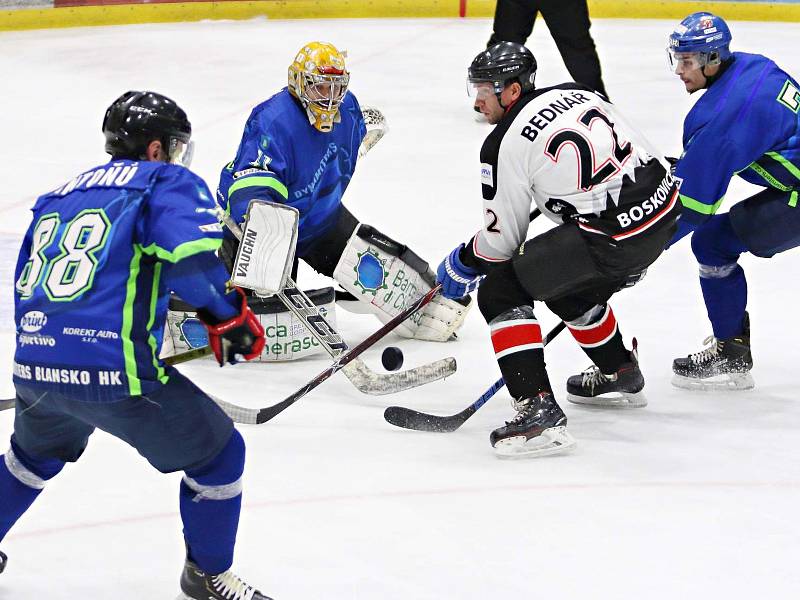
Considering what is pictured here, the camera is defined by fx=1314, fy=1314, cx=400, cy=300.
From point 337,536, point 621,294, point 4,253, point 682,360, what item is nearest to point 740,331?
point 682,360

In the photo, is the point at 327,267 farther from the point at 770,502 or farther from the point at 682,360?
the point at 770,502

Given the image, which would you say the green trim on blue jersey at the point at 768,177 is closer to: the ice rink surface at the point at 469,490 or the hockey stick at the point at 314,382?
the ice rink surface at the point at 469,490

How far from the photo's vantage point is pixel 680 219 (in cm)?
329

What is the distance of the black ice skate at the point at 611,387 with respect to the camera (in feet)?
11.0

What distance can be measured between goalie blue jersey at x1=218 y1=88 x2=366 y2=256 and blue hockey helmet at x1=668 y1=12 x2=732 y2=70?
0.98 meters

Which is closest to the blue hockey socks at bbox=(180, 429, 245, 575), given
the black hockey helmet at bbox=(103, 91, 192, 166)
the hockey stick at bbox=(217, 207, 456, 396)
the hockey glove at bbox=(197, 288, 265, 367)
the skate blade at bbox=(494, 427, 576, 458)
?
the hockey glove at bbox=(197, 288, 265, 367)

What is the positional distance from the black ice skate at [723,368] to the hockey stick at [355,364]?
656 millimetres

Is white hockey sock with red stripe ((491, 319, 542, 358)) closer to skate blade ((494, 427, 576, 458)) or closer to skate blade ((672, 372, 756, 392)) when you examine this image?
skate blade ((494, 427, 576, 458))

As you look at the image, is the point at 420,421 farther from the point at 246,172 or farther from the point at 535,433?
the point at 246,172

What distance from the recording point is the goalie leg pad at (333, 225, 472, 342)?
3779 millimetres

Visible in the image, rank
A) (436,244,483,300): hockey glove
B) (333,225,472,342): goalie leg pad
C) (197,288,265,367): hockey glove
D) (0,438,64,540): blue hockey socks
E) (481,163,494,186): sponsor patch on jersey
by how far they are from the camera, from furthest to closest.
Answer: (333,225,472,342): goalie leg pad, (436,244,483,300): hockey glove, (481,163,494,186): sponsor patch on jersey, (0,438,64,540): blue hockey socks, (197,288,265,367): hockey glove

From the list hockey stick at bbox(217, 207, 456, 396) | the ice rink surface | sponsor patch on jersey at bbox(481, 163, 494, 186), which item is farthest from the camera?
hockey stick at bbox(217, 207, 456, 396)

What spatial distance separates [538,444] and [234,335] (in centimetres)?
110

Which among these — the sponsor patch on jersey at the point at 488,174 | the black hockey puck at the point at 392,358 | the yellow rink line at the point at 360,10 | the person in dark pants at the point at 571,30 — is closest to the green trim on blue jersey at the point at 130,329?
the sponsor patch on jersey at the point at 488,174
